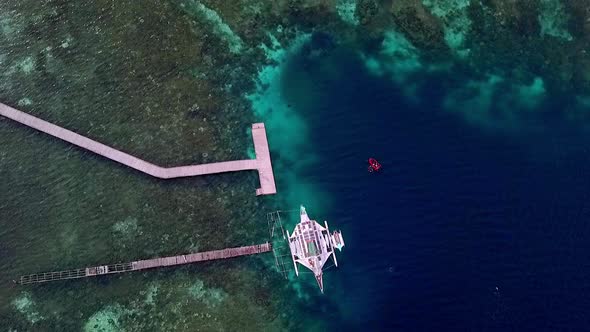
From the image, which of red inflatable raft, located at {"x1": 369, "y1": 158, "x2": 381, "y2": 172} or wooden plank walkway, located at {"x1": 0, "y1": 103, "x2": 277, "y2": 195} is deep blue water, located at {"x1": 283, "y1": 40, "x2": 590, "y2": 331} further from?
wooden plank walkway, located at {"x1": 0, "y1": 103, "x2": 277, "y2": 195}

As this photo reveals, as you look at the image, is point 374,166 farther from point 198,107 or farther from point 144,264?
point 144,264

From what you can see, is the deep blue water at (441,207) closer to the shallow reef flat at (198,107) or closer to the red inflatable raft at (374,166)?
the red inflatable raft at (374,166)

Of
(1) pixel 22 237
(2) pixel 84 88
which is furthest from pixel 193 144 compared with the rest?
(1) pixel 22 237

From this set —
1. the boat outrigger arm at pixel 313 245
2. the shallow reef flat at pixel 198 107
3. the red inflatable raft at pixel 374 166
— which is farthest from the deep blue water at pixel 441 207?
the boat outrigger arm at pixel 313 245

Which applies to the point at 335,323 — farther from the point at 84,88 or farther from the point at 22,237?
the point at 84,88

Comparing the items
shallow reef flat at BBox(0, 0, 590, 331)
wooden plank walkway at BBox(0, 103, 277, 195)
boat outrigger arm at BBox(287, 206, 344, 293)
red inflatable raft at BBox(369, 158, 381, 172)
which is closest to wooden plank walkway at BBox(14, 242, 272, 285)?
shallow reef flat at BBox(0, 0, 590, 331)

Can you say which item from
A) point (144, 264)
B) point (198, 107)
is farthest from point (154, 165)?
point (144, 264)
